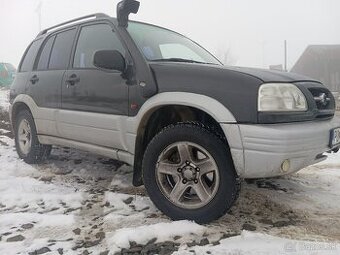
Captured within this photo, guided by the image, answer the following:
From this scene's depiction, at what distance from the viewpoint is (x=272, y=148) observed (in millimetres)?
2801

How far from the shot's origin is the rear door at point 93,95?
148 inches

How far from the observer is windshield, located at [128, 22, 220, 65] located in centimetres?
380

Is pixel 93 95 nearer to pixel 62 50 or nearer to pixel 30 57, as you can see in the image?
pixel 62 50

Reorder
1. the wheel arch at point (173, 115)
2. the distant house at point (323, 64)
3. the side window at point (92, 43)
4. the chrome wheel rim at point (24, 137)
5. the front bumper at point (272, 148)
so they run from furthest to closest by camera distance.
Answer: the distant house at point (323, 64) → the chrome wheel rim at point (24, 137) → the side window at point (92, 43) → the wheel arch at point (173, 115) → the front bumper at point (272, 148)

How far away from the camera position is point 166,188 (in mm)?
3334

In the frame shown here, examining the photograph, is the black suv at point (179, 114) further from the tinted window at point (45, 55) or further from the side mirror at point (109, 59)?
the tinted window at point (45, 55)

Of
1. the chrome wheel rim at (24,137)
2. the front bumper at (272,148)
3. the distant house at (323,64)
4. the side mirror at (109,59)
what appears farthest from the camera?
the distant house at (323,64)

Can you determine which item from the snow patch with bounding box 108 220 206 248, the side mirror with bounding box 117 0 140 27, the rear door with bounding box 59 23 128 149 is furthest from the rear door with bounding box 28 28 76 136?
the snow patch with bounding box 108 220 206 248

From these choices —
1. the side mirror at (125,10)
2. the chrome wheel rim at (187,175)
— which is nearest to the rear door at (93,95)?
the side mirror at (125,10)

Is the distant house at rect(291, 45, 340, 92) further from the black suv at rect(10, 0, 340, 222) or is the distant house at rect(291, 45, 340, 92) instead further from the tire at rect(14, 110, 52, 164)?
the black suv at rect(10, 0, 340, 222)

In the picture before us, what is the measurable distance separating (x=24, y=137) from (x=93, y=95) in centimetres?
204

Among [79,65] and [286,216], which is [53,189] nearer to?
[79,65]

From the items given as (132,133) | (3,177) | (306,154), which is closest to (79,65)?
(132,133)

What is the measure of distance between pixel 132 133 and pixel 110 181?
1125mm
